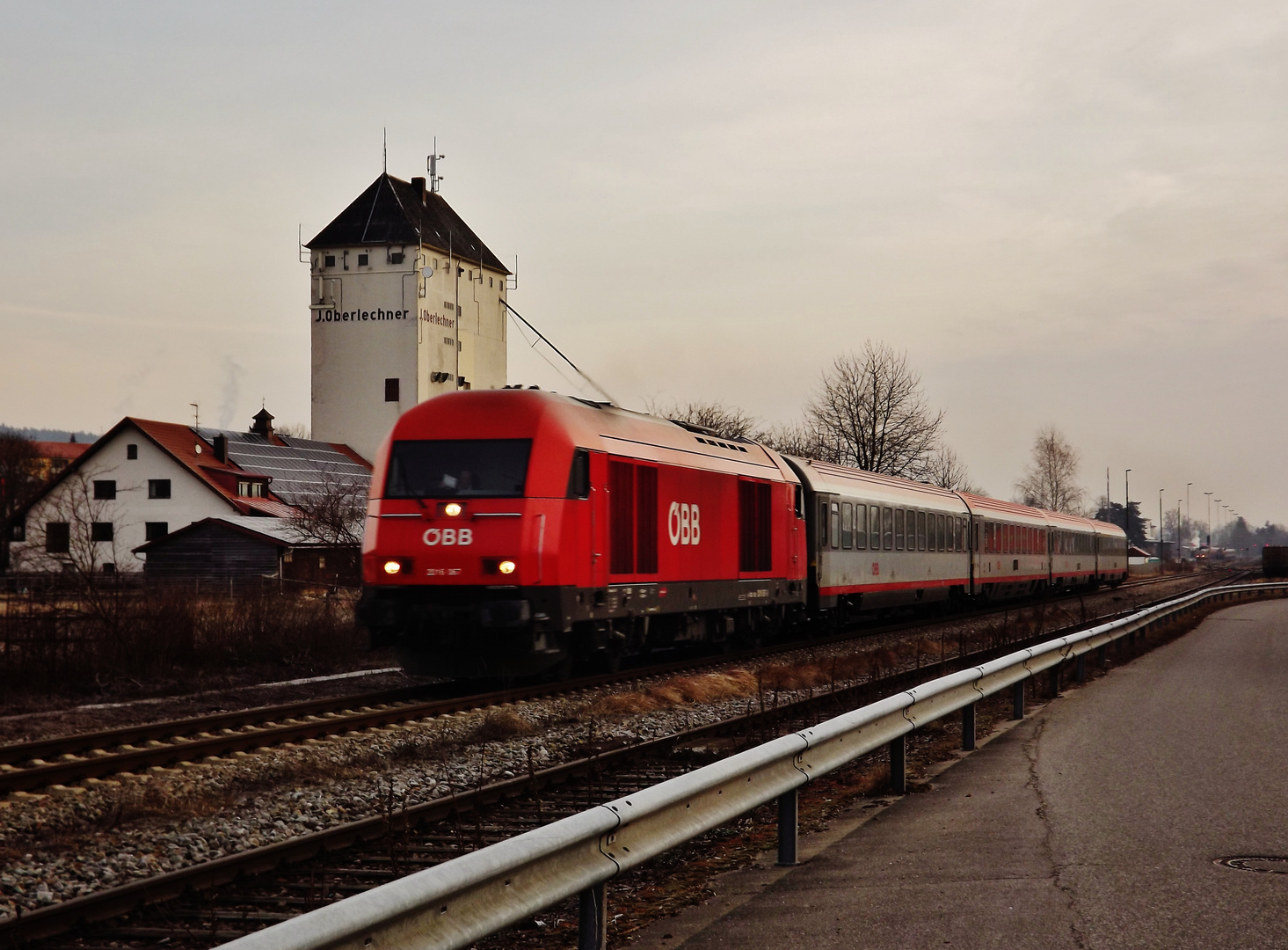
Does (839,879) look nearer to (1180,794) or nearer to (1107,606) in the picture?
(1180,794)

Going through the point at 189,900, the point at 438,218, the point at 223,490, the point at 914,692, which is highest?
the point at 438,218

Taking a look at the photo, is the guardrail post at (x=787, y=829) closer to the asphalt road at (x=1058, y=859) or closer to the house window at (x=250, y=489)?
the asphalt road at (x=1058, y=859)

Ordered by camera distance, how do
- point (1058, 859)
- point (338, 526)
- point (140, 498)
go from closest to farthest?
1. point (1058, 859)
2. point (338, 526)
3. point (140, 498)

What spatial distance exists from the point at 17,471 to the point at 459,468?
90.8 metres

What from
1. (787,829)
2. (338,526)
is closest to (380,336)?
(338,526)

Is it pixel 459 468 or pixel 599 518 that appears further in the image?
pixel 599 518

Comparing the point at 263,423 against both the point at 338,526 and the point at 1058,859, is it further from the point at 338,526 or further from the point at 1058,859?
the point at 1058,859

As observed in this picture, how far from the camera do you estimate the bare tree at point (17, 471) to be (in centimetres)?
8656

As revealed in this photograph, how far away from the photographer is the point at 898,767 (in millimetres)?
9258

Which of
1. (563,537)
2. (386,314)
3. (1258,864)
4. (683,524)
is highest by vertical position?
(386,314)

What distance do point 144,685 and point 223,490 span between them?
1903 inches

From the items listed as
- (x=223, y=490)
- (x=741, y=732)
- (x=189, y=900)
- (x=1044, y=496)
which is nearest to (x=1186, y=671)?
(x=741, y=732)

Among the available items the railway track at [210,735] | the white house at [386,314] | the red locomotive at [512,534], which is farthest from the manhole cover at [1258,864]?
the white house at [386,314]

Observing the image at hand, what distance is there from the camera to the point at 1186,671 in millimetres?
18312
